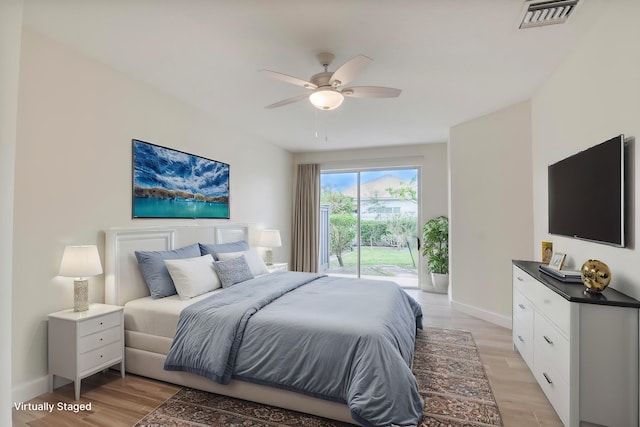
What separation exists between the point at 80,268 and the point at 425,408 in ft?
8.83

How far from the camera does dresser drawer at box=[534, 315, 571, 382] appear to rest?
1.86 meters

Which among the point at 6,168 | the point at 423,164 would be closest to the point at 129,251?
the point at 6,168

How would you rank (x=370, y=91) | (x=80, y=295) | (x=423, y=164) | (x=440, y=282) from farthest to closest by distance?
1. (x=423, y=164)
2. (x=440, y=282)
3. (x=370, y=91)
4. (x=80, y=295)

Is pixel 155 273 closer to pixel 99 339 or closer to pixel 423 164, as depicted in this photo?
pixel 99 339

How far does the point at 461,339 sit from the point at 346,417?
6.47 ft

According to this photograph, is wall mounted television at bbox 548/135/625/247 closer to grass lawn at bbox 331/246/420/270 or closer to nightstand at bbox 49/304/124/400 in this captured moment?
grass lawn at bbox 331/246/420/270

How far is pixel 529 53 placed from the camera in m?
2.55

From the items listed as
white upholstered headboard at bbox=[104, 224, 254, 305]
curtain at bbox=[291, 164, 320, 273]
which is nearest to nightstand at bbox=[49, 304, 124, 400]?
white upholstered headboard at bbox=[104, 224, 254, 305]

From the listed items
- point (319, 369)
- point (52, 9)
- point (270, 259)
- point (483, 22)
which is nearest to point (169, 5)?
point (52, 9)

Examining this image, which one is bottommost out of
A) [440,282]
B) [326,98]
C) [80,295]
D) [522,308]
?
[440,282]

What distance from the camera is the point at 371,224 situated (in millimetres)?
6246

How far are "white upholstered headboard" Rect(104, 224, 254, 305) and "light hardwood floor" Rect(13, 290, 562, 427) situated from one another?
0.66 m

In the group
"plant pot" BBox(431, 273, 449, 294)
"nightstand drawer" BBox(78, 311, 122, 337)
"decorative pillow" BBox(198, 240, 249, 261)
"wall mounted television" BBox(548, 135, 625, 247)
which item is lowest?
"plant pot" BBox(431, 273, 449, 294)

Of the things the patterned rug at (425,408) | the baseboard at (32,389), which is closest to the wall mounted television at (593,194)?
the patterned rug at (425,408)
